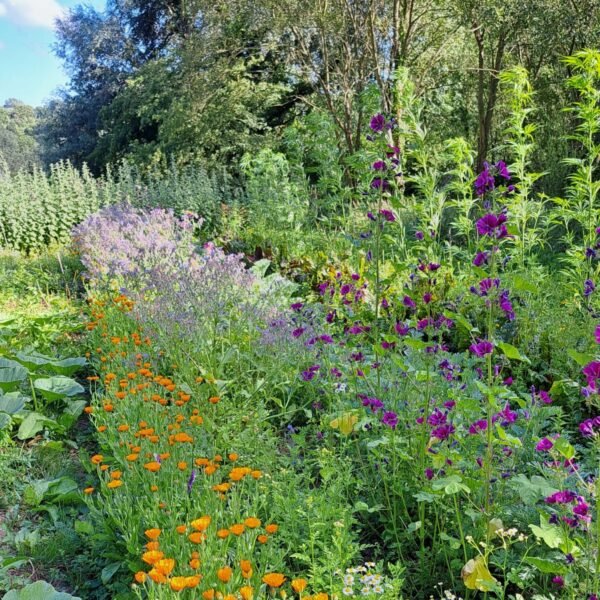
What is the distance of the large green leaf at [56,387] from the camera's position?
3.68 meters

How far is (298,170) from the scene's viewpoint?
8.70 meters

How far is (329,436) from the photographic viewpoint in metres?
2.70

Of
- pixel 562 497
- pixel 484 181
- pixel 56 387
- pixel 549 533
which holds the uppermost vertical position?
pixel 484 181

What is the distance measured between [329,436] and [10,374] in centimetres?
220

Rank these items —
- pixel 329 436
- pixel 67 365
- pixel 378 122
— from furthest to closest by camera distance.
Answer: pixel 67 365 < pixel 329 436 < pixel 378 122

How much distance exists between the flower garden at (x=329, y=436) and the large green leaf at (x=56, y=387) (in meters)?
0.02

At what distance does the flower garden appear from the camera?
1.81 m

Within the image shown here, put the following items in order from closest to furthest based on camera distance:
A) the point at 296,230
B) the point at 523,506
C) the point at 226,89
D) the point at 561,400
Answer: the point at 523,506 < the point at 561,400 < the point at 296,230 < the point at 226,89

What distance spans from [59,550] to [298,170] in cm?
694

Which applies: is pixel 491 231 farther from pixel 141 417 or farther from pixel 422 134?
pixel 422 134

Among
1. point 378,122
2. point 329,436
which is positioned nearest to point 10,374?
point 329,436

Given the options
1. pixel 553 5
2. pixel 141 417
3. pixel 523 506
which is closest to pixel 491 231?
pixel 523 506

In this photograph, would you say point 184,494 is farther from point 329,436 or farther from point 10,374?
point 10,374

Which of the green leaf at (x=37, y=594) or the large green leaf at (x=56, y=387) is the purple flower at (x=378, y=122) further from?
the large green leaf at (x=56, y=387)
